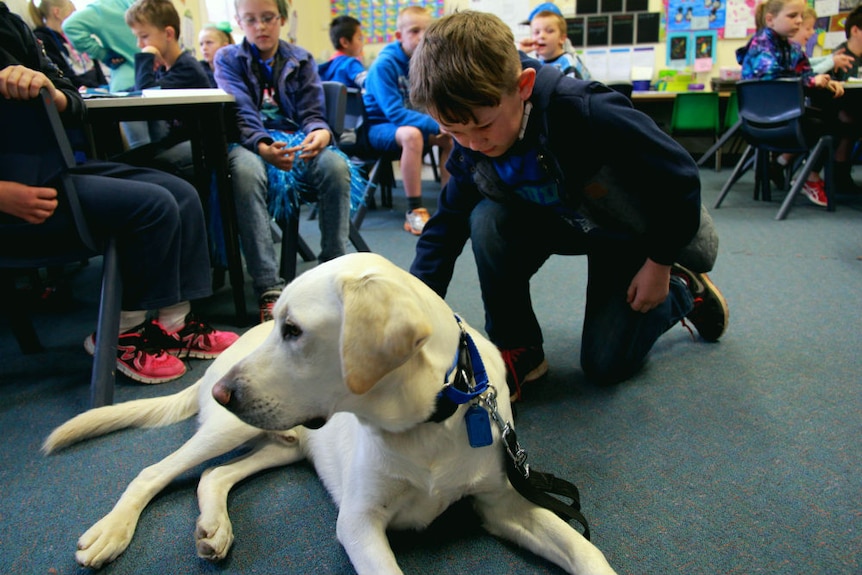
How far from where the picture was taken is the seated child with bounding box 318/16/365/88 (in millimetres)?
4562

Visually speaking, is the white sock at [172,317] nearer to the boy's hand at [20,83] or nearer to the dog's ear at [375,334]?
the boy's hand at [20,83]

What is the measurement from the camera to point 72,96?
1631 mm

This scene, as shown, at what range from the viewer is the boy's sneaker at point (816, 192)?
4.12 metres

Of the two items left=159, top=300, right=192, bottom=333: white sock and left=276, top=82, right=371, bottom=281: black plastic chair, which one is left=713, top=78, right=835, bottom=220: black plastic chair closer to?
left=276, top=82, right=371, bottom=281: black plastic chair

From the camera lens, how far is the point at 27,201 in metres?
1.48

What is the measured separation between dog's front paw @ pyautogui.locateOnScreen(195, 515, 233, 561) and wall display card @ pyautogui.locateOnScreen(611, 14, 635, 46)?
22.5 feet

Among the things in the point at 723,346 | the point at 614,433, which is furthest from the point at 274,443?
the point at 723,346

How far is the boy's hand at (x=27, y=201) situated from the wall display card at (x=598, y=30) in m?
6.42

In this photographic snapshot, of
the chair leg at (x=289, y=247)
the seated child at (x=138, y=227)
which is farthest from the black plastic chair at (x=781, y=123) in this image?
the seated child at (x=138, y=227)

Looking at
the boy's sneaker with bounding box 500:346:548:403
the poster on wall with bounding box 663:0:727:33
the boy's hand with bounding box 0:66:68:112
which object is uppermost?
the poster on wall with bounding box 663:0:727:33

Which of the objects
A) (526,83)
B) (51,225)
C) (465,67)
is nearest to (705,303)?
(526,83)

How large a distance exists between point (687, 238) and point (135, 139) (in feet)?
8.81

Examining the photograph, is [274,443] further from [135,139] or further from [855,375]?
[135,139]

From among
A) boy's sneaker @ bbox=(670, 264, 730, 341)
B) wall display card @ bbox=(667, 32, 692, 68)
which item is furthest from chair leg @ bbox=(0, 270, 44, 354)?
wall display card @ bbox=(667, 32, 692, 68)
